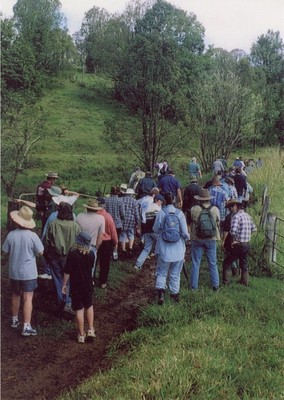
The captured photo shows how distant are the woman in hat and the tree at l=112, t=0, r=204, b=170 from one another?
1388cm

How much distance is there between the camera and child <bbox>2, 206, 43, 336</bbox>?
7.01m

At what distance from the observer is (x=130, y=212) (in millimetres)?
10945

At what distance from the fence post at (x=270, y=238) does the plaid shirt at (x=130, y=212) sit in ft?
9.67

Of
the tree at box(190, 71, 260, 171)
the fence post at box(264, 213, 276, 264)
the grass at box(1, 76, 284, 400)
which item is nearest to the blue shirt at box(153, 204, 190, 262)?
the grass at box(1, 76, 284, 400)

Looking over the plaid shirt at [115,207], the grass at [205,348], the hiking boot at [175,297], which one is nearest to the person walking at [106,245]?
the grass at [205,348]

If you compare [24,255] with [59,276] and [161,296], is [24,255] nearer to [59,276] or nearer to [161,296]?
[59,276]

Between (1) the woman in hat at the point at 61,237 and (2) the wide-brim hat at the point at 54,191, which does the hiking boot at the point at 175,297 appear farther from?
(2) the wide-brim hat at the point at 54,191

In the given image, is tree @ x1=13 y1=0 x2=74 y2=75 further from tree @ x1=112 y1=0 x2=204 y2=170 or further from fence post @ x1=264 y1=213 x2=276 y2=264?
fence post @ x1=264 y1=213 x2=276 y2=264

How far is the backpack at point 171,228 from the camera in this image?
323 inches

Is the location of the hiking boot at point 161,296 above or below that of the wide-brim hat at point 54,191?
below

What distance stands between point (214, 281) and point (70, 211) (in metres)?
3.10

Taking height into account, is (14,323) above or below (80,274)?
below

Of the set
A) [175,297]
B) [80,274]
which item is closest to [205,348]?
[80,274]

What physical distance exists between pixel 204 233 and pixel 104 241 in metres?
1.86
